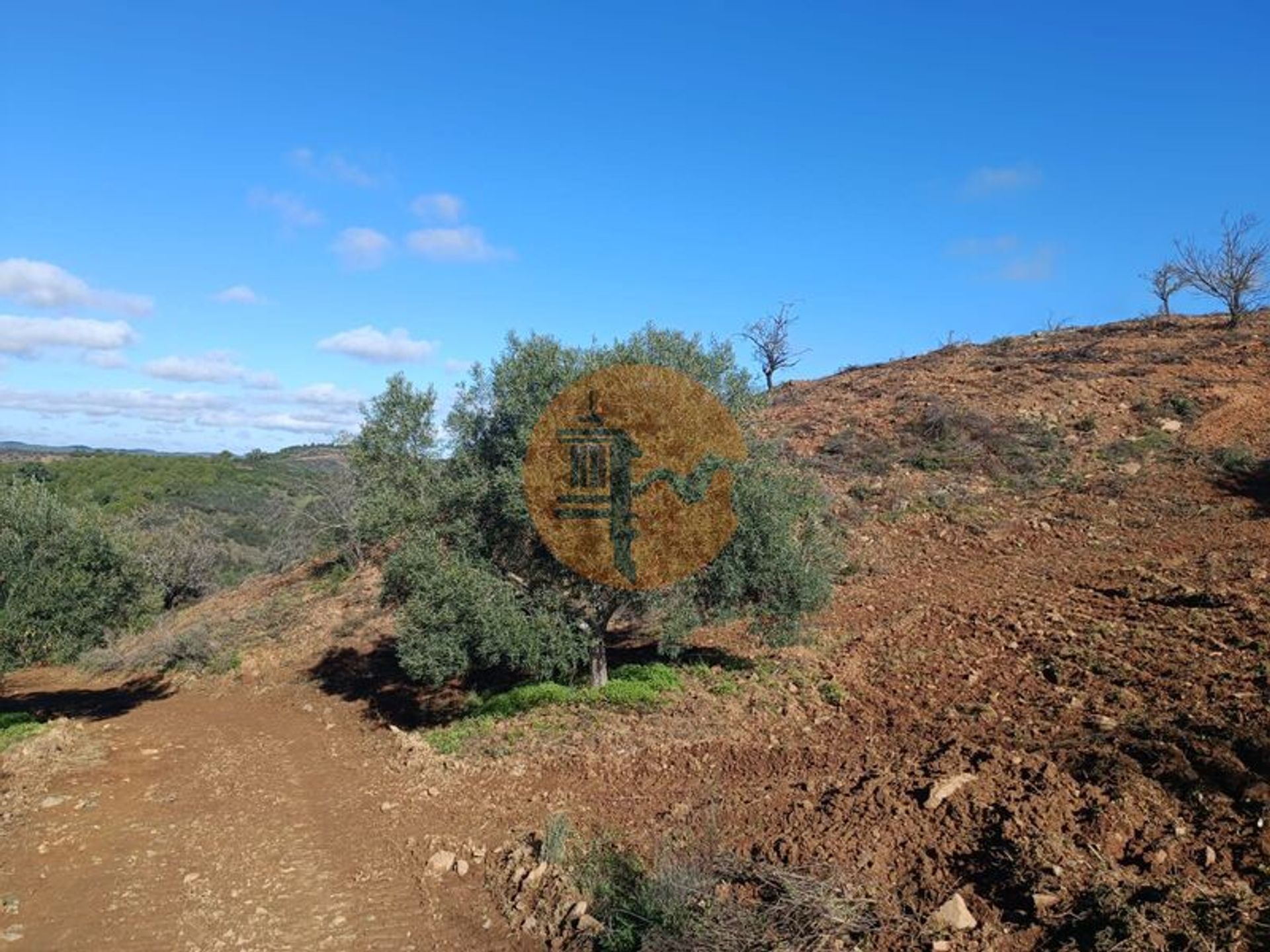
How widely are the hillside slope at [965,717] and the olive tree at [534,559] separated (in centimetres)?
132

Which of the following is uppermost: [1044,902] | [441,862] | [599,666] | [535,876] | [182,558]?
[182,558]

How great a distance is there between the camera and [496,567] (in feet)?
33.7

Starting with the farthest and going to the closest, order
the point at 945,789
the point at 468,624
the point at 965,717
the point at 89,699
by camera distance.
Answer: the point at 89,699 → the point at 468,624 → the point at 965,717 → the point at 945,789

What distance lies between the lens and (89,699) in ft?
52.7

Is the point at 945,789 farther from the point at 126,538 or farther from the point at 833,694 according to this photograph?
the point at 126,538

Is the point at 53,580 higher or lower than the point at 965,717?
higher

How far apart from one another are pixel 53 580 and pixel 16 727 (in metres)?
2.57

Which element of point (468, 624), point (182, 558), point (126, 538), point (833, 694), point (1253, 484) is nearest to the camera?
point (468, 624)

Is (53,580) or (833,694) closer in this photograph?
(833,694)

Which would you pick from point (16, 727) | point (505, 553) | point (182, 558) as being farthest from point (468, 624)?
point (182, 558)

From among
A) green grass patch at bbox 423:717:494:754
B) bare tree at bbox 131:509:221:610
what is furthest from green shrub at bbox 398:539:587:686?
bare tree at bbox 131:509:221:610

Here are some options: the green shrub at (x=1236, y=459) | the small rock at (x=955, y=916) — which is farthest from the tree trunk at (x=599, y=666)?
the green shrub at (x=1236, y=459)

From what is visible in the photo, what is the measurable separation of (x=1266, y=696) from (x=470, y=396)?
991cm

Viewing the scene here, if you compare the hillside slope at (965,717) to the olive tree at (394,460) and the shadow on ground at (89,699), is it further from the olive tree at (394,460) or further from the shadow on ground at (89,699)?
the olive tree at (394,460)
